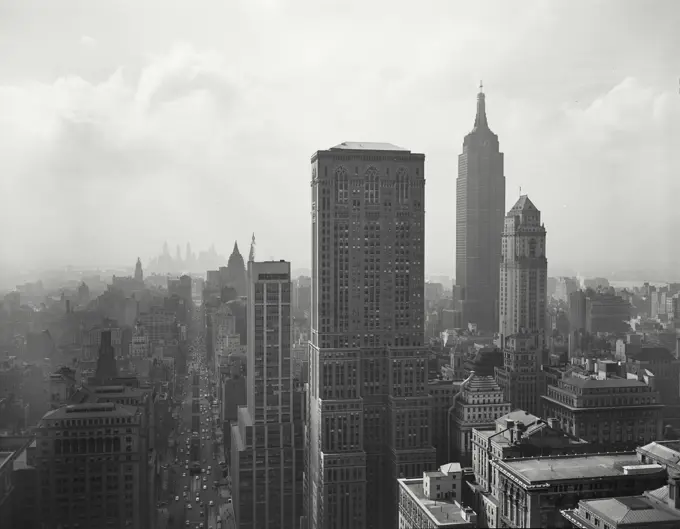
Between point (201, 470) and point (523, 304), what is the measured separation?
15.1 metres

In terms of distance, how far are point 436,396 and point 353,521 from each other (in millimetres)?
5483

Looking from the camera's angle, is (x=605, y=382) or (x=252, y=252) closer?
(x=252, y=252)

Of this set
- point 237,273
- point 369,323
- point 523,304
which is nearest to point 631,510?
point 369,323

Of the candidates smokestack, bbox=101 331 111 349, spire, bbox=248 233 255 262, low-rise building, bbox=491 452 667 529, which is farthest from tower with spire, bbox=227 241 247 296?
low-rise building, bbox=491 452 667 529

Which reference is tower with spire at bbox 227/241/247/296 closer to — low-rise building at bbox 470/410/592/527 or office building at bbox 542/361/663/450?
low-rise building at bbox 470/410/592/527

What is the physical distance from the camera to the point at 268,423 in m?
20.2

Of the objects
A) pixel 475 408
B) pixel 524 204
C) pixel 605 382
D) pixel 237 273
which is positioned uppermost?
pixel 524 204

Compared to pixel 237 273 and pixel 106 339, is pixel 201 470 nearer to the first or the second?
pixel 106 339

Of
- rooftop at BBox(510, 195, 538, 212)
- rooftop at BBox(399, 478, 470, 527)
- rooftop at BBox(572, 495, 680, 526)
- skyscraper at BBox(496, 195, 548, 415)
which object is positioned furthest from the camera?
rooftop at BBox(510, 195, 538, 212)

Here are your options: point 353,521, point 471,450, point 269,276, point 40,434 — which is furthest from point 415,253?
point 40,434

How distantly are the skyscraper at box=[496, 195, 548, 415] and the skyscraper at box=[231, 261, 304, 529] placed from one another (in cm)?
892

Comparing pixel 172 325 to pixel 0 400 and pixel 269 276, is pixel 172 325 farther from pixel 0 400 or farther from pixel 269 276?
pixel 0 400

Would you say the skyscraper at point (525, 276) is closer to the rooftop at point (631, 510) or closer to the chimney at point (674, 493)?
the chimney at point (674, 493)

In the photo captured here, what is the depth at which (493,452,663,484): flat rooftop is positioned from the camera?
40.9 ft
